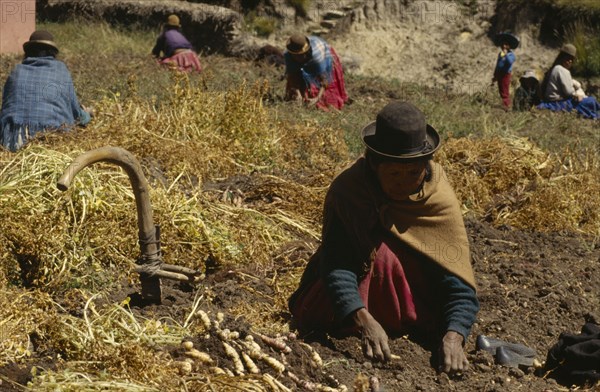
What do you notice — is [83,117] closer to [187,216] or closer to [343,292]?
[187,216]

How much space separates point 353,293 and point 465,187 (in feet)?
10.2

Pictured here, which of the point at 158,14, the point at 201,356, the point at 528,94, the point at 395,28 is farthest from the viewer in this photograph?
the point at 395,28

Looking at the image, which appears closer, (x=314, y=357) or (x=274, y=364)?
(x=274, y=364)

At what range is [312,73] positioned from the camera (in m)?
10.6

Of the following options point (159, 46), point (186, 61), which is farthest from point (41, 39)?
point (159, 46)

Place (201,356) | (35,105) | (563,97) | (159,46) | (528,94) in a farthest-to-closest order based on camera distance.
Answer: (159,46) → (528,94) → (563,97) → (35,105) → (201,356)

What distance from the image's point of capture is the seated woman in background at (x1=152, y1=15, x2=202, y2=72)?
12.9 meters

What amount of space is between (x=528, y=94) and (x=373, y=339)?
9397 mm

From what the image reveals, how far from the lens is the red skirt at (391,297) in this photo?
4148mm

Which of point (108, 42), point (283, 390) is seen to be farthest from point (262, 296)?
point (108, 42)

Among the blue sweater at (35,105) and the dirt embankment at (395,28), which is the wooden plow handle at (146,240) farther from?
the dirt embankment at (395,28)

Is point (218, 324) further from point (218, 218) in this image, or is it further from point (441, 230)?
point (218, 218)

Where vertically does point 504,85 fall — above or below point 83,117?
below

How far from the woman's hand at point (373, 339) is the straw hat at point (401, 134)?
649mm
